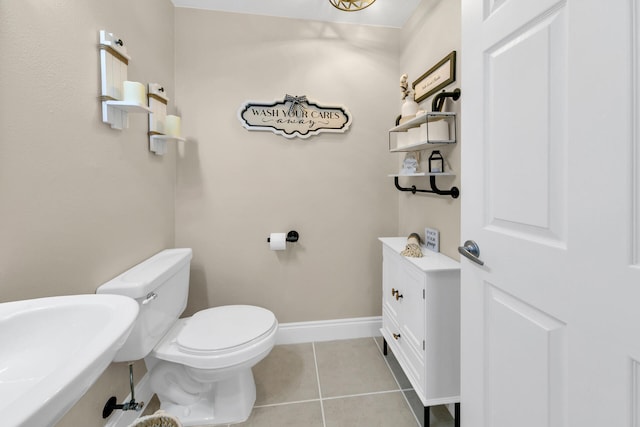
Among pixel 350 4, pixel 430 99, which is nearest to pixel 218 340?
pixel 430 99

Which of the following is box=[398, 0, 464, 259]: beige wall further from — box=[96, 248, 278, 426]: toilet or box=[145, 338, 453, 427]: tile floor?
box=[96, 248, 278, 426]: toilet

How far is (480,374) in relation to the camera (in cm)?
101

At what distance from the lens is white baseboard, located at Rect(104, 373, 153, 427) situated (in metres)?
1.36

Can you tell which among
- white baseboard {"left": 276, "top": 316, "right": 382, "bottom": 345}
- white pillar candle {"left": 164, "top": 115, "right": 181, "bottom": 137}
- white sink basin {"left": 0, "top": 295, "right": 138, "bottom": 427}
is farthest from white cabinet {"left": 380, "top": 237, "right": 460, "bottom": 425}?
white pillar candle {"left": 164, "top": 115, "right": 181, "bottom": 137}

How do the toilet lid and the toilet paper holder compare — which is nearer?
the toilet lid

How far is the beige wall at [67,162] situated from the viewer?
0.89 m

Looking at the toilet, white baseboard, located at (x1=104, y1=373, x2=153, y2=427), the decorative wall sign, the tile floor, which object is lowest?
the tile floor

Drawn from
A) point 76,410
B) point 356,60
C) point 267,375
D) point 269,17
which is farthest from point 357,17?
point 76,410

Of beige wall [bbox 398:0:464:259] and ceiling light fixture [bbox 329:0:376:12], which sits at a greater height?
ceiling light fixture [bbox 329:0:376:12]

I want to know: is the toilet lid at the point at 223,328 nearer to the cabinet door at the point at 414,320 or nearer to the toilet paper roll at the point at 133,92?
the cabinet door at the point at 414,320

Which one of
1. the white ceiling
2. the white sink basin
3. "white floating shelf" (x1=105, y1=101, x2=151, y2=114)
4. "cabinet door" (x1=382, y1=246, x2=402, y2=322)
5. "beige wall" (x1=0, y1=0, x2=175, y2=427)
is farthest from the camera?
the white ceiling

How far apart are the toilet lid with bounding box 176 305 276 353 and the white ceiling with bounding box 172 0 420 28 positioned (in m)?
1.91

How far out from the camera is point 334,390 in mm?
1738

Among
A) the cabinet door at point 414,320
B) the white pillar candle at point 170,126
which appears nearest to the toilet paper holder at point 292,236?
the cabinet door at point 414,320
